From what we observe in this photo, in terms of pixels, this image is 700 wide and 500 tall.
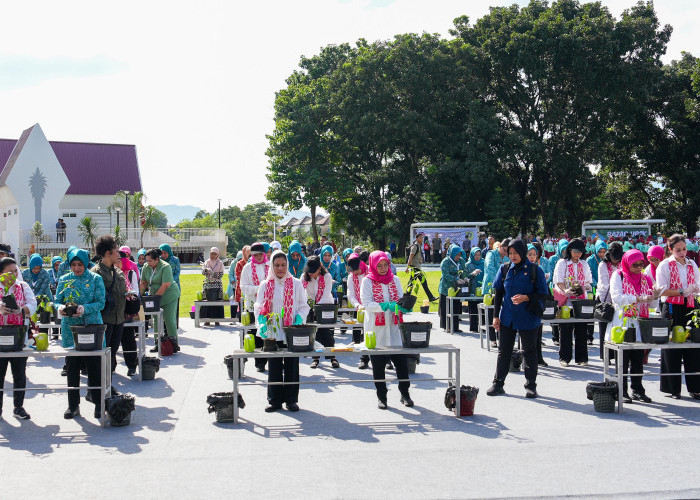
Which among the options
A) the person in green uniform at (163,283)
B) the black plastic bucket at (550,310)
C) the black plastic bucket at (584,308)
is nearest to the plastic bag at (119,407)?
the person in green uniform at (163,283)

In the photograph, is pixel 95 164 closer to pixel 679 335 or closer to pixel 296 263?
pixel 296 263

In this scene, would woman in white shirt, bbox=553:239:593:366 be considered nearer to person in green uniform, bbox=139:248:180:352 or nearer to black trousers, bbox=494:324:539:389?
black trousers, bbox=494:324:539:389

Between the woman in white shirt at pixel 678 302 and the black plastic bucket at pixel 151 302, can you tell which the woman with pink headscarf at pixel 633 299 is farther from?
the black plastic bucket at pixel 151 302

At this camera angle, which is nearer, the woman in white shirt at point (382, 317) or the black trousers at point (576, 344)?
the woman in white shirt at point (382, 317)

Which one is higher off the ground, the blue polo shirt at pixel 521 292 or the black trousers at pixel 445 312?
the blue polo shirt at pixel 521 292

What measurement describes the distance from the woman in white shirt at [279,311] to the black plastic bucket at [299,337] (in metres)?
0.46

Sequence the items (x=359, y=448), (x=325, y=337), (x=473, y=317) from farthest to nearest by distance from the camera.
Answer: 1. (x=473, y=317)
2. (x=325, y=337)
3. (x=359, y=448)

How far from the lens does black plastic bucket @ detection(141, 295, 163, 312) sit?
1183 cm

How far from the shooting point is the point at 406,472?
576 cm

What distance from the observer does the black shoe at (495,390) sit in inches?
345

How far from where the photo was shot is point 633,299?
27.8 ft

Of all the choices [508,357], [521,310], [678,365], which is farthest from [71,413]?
[678,365]

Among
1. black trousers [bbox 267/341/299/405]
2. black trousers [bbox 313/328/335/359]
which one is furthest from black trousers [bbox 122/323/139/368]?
black trousers [bbox 267/341/299/405]

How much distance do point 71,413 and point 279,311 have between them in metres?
2.54
